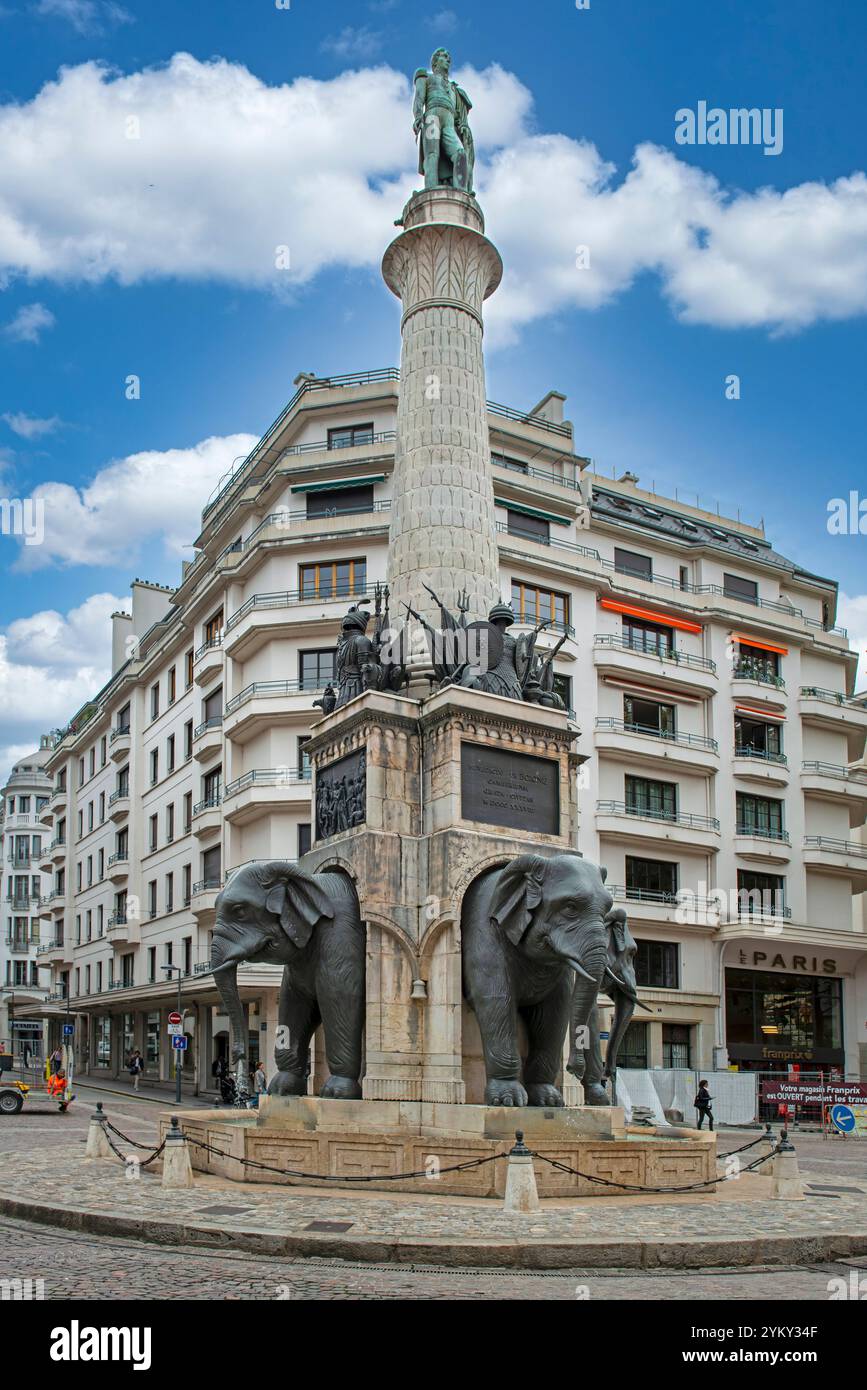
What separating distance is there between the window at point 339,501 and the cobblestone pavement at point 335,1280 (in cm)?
3675

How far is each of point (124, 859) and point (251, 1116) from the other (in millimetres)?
45509

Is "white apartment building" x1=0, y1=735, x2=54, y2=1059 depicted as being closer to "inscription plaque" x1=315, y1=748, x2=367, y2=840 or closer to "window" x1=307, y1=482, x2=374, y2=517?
"window" x1=307, y1=482, x2=374, y2=517

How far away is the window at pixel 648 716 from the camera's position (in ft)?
161

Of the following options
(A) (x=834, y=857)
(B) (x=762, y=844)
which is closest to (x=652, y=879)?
(B) (x=762, y=844)

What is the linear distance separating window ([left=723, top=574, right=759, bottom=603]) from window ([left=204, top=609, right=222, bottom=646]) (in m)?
21.1

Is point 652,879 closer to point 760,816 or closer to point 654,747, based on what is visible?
point 654,747

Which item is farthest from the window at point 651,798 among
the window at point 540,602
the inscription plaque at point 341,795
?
the inscription plaque at point 341,795

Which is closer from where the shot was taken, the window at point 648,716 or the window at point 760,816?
the window at point 648,716

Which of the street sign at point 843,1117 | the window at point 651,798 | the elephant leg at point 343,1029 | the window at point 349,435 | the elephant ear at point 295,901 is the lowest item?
the street sign at point 843,1117

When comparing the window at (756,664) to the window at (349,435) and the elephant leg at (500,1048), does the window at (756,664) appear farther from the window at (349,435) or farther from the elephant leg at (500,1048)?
the elephant leg at (500,1048)

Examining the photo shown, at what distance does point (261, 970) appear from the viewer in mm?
40781

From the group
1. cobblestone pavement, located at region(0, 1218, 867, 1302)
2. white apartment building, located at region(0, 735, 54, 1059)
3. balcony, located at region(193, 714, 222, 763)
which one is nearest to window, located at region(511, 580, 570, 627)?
balcony, located at region(193, 714, 222, 763)

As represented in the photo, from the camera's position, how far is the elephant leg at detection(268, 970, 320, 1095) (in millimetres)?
15844

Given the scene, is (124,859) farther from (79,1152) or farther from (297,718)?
(79,1152)
